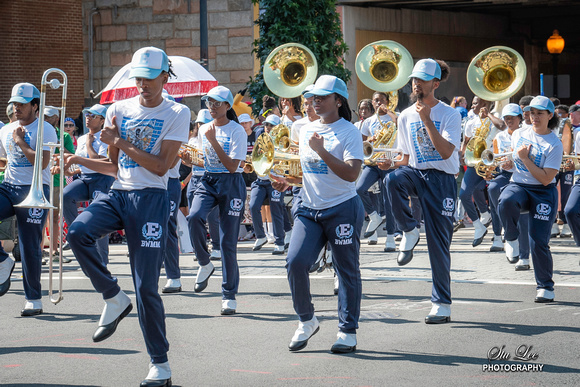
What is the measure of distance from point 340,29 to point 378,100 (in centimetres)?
672

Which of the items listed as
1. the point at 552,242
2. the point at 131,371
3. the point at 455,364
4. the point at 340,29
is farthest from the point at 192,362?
the point at 340,29

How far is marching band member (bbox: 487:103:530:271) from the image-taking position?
11.1 metres

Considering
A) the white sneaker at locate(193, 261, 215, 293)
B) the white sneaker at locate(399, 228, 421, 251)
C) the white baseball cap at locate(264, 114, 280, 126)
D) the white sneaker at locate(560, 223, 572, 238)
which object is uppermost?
the white baseball cap at locate(264, 114, 280, 126)

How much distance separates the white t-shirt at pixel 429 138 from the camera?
26.1ft

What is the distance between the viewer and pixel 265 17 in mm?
19031

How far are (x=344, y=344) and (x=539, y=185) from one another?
3.38 metres

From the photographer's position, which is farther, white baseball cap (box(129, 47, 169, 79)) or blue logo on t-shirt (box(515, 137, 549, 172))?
blue logo on t-shirt (box(515, 137, 549, 172))

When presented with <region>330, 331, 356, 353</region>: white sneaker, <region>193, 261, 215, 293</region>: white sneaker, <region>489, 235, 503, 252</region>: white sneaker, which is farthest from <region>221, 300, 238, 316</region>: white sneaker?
<region>489, 235, 503, 252</region>: white sneaker

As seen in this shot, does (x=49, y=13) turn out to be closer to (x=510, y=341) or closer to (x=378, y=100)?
(x=378, y=100)

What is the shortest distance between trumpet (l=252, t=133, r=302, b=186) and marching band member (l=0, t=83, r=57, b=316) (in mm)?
2023

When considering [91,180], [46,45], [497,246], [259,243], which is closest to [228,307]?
[91,180]

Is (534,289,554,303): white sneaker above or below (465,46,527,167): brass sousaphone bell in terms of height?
below

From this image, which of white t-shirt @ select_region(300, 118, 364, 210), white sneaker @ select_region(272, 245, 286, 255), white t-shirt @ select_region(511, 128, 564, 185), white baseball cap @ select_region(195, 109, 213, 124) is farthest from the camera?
white sneaker @ select_region(272, 245, 286, 255)

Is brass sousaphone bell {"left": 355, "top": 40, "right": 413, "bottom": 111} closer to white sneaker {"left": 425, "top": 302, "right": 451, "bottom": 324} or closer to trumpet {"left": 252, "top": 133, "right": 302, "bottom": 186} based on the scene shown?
trumpet {"left": 252, "top": 133, "right": 302, "bottom": 186}
